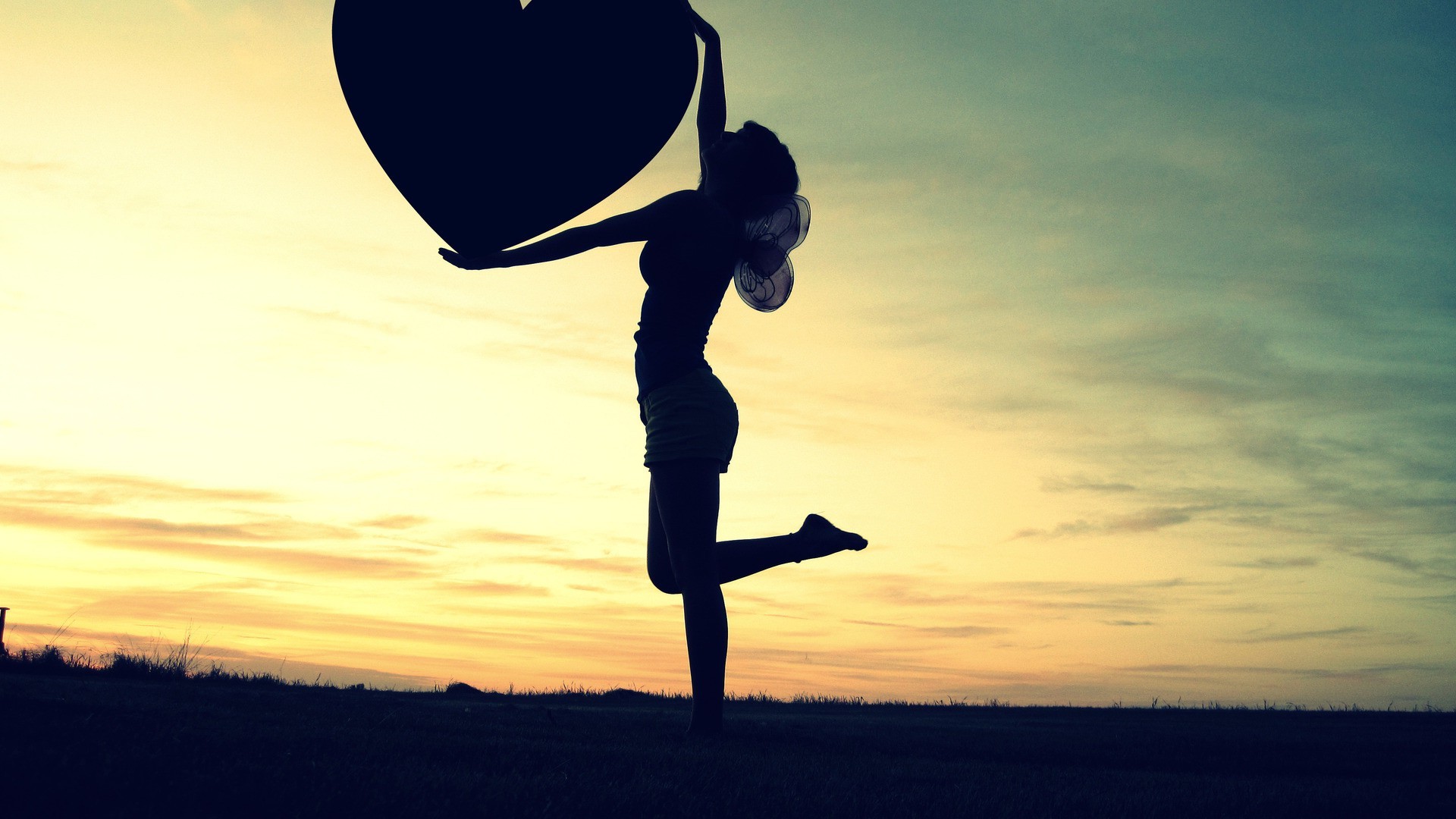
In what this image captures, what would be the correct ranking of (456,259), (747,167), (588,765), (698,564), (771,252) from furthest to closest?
1. (771,252)
2. (747,167)
3. (698,564)
4. (456,259)
5. (588,765)

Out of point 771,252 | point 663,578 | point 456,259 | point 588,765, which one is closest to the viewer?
point 588,765

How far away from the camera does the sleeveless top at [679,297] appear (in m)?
4.04

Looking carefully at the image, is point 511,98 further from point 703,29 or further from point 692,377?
point 692,377

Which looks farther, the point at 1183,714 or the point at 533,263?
the point at 1183,714

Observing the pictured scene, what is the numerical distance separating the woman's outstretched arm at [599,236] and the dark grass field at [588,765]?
1.72 m

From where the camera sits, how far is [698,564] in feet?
13.3

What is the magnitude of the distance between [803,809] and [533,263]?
7.33ft

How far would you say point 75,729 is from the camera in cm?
253

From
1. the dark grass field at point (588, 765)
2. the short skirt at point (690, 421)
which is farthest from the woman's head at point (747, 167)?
the dark grass field at point (588, 765)

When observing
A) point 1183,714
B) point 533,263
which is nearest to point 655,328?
point 533,263

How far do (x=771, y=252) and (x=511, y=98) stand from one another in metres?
1.30

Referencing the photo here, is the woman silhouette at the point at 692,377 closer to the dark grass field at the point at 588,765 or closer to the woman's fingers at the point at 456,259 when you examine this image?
the woman's fingers at the point at 456,259

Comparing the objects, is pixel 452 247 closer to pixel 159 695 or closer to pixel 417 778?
pixel 159 695

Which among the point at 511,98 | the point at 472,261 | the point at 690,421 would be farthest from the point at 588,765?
the point at 511,98
